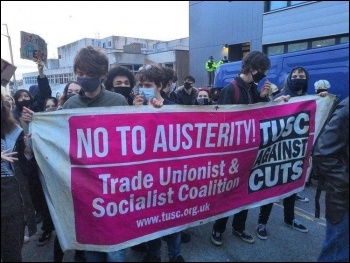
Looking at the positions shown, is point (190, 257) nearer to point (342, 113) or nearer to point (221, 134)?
point (221, 134)

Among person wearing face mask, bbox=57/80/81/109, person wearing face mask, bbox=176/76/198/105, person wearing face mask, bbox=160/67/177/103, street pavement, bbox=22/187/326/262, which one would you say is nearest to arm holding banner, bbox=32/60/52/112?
person wearing face mask, bbox=57/80/81/109

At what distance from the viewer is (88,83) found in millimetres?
1981

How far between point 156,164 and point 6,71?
1.14 metres

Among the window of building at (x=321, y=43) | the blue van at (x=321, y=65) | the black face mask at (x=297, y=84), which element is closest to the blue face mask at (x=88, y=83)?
the black face mask at (x=297, y=84)

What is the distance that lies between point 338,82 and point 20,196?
15.3 ft

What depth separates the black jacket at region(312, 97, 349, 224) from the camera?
166cm

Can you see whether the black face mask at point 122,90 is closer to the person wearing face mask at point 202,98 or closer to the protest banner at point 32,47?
the protest banner at point 32,47

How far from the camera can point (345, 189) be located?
176 cm

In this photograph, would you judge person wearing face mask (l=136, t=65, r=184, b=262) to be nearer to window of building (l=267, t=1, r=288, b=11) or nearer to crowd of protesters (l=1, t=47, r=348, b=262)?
crowd of protesters (l=1, t=47, r=348, b=262)

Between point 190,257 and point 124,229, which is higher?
point 124,229

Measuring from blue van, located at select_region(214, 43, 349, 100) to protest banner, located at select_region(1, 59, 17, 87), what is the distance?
3883 millimetres

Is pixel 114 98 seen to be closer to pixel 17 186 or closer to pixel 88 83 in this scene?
pixel 88 83

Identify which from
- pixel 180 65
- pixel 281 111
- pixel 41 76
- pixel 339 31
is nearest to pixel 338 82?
pixel 281 111

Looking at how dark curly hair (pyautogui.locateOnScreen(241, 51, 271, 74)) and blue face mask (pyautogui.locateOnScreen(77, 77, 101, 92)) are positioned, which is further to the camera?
dark curly hair (pyautogui.locateOnScreen(241, 51, 271, 74))
